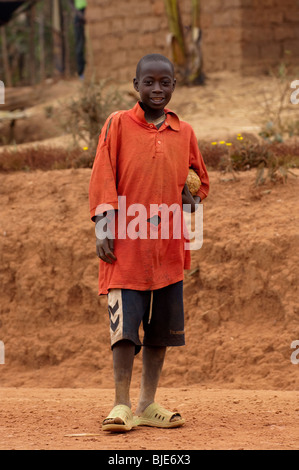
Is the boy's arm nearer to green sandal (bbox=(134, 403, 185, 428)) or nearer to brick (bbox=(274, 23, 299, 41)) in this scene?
green sandal (bbox=(134, 403, 185, 428))

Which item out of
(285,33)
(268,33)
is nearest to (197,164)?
(268,33)

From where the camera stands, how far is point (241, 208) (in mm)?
6797

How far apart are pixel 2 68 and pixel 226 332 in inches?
744

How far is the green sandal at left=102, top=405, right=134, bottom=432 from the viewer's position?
355 centimetres

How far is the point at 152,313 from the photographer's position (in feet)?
12.6

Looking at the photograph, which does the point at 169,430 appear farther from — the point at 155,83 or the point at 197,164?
the point at 155,83

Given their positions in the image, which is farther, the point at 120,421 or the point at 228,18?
the point at 228,18

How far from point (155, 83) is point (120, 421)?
1.57m

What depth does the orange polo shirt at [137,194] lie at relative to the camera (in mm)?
3684

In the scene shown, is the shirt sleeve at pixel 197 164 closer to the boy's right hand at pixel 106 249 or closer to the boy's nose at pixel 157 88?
the boy's nose at pixel 157 88

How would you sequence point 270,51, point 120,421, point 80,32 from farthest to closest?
point 80,32, point 270,51, point 120,421

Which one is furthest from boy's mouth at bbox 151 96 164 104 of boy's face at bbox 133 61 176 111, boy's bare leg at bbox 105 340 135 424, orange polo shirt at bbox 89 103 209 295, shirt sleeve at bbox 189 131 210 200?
boy's bare leg at bbox 105 340 135 424

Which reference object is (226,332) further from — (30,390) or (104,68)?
(104,68)

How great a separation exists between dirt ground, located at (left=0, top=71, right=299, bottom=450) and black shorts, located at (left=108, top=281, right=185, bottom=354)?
2.55 ft
